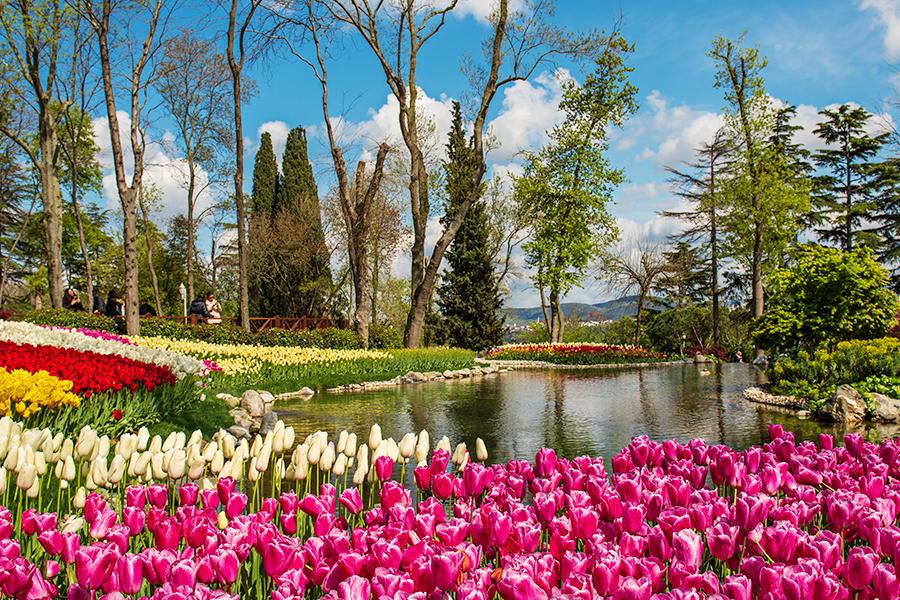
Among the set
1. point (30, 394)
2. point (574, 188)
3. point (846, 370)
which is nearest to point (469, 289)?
point (574, 188)

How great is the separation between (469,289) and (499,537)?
28188mm

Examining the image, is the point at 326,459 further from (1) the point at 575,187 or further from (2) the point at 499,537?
(1) the point at 575,187

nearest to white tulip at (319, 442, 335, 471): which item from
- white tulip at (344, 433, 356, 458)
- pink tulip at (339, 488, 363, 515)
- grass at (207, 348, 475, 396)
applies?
white tulip at (344, 433, 356, 458)

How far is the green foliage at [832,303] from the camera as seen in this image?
444 inches

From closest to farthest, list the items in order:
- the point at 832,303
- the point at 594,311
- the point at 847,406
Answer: the point at 847,406 < the point at 832,303 < the point at 594,311

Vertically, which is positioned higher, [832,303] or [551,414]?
[832,303]

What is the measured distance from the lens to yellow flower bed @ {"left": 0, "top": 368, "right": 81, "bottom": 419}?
4941mm

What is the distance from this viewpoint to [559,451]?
21.9ft

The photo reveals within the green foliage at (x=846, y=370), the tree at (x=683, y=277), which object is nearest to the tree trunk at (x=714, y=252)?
the tree at (x=683, y=277)

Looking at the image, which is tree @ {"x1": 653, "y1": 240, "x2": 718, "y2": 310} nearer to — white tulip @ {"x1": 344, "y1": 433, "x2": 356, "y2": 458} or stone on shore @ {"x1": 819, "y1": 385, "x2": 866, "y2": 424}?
stone on shore @ {"x1": 819, "y1": 385, "x2": 866, "y2": 424}

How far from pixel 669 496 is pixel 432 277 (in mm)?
16810

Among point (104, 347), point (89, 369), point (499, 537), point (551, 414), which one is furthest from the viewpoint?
point (104, 347)

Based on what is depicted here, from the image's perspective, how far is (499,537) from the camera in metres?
2.05

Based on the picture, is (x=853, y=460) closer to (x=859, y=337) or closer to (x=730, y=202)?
(x=859, y=337)
